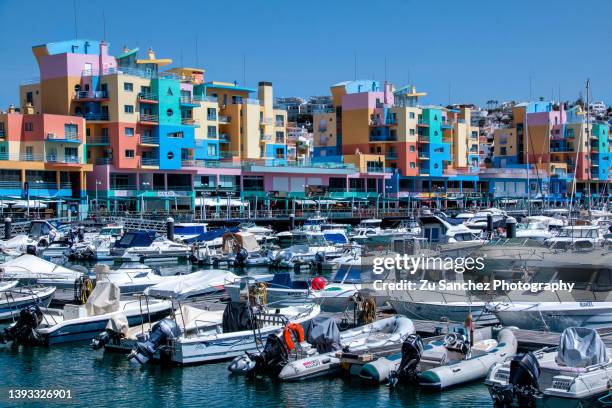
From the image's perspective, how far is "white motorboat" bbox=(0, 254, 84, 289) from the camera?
126 feet

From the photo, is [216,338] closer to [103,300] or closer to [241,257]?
[103,300]

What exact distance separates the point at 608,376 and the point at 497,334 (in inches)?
203

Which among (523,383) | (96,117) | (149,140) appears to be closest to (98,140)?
(96,117)

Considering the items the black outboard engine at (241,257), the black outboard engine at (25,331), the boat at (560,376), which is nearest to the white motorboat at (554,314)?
the boat at (560,376)

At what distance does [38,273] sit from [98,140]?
125 ft

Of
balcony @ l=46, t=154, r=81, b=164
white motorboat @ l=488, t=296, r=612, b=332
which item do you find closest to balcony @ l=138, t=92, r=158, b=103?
balcony @ l=46, t=154, r=81, b=164

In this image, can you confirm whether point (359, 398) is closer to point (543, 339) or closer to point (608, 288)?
point (543, 339)

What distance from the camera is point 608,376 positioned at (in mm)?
19875

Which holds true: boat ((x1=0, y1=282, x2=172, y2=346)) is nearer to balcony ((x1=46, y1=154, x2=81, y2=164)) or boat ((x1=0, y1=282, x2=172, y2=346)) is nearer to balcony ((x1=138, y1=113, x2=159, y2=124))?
balcony ((x1=46, y1=154, x2=81, y2=164))

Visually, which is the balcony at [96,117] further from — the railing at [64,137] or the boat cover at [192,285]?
the boat cover at [192,285]

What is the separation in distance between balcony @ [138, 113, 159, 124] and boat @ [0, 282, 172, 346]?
4787 cm

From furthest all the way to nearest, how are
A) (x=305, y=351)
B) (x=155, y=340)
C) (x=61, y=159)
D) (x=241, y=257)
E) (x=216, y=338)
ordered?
(x=61, y=159) < (x=241, y=257) < (x=216, y=338) < (x=155, y=340) < (x=305, y=351)

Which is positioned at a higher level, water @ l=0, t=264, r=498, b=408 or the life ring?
the life ring

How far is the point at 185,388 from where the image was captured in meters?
22.4
